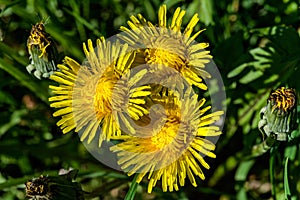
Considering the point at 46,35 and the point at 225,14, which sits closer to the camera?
the point at 46,35

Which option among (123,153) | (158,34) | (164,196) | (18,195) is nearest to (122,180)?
(164,196)

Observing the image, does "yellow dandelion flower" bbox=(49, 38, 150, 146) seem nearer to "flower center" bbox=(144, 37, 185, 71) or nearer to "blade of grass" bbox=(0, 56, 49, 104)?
"flower center" bbox=(144, 37, 185, 71)

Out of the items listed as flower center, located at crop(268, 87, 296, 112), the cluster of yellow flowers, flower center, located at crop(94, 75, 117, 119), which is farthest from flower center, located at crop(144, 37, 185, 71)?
flower center, located at crop(268, 87, 296, 112)

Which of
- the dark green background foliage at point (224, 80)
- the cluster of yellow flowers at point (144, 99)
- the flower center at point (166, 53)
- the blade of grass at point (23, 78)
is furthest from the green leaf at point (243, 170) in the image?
the blade of grass at point (23, 78)

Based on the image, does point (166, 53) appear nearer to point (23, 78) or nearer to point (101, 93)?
point (101, 93)

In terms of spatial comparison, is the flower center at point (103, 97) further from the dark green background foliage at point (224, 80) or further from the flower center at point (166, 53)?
the dark green background foliage at point (224, 80)

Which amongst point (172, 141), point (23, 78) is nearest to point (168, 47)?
point (172, 141)

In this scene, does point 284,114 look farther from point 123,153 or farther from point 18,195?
point 18,195
